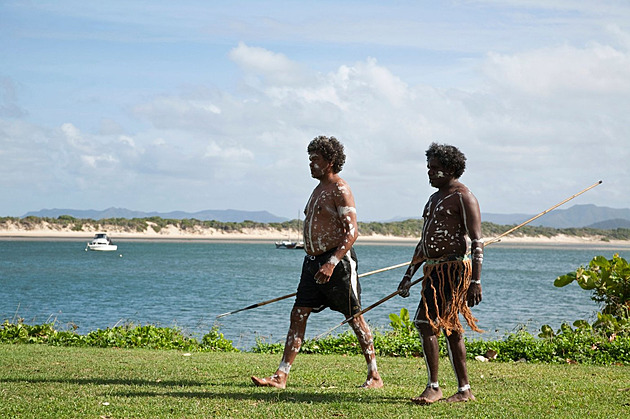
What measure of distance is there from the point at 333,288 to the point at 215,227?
418 ft

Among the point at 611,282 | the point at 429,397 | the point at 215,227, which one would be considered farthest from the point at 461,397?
the point at 215,227

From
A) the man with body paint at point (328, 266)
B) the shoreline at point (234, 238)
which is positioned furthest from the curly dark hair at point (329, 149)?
the shoreline at point (234, 238)

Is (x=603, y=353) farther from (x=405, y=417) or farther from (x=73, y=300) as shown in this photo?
(x=73, y=300)

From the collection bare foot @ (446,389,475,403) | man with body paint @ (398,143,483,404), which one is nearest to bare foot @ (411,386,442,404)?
man with body paint @ (398,143,483,404)

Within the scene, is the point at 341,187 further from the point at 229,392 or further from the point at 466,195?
the point at 229,392

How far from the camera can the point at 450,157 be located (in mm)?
6871

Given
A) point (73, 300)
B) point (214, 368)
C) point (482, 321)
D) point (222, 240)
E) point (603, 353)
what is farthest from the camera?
point (222, 240)

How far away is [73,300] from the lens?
30.5 m

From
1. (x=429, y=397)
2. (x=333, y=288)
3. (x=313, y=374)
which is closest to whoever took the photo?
(x=429, y=397)

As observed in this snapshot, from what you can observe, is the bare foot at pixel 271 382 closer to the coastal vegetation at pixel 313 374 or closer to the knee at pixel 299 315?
the coastal vegetation at pixel 313 374

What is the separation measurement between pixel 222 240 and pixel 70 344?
120 m

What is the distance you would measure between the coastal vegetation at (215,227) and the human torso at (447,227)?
116 meters

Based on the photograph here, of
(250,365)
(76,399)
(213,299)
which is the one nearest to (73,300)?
(213,299)

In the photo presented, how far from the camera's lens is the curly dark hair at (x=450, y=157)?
6879mm
